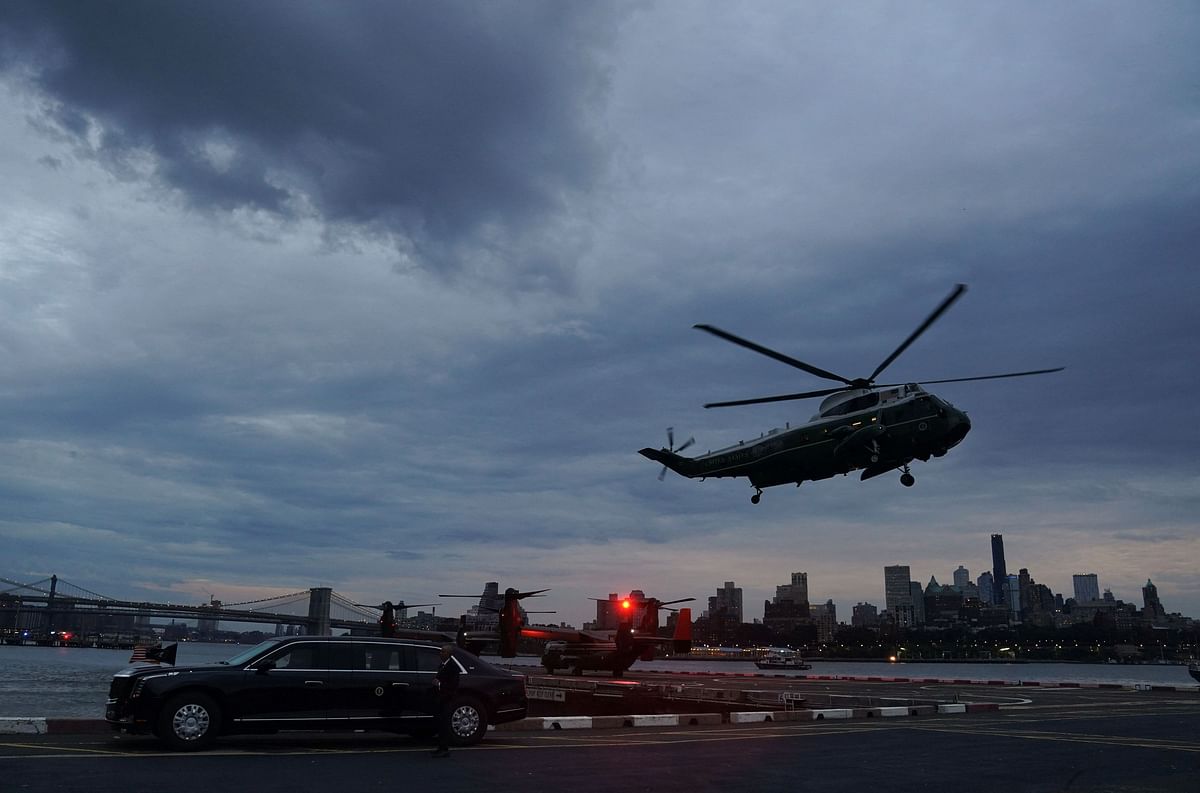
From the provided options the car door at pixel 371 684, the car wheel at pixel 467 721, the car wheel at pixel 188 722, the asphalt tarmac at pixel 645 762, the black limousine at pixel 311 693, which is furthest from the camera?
the car wheel at pixel 467 721

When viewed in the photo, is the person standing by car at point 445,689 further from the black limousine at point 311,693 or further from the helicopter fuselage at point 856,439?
the helicopter fuselage at point 856,439

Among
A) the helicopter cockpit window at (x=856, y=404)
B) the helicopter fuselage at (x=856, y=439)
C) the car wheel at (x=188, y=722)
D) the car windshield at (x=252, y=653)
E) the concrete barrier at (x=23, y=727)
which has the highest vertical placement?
the helicopter cockpit window at (x=856, y=404)

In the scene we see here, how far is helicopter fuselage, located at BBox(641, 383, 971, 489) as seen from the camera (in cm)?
3097

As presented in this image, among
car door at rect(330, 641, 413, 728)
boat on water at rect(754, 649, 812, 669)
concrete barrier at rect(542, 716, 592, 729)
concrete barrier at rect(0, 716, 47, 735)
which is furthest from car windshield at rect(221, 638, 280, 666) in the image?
boat on water at rect(754, 649, 812, 669)

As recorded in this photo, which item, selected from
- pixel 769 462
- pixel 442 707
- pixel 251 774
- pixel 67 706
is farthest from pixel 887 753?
pixel 67 706

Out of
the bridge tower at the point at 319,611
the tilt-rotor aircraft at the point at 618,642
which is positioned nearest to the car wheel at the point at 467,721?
the tilt-rotor aircraft at the point at 618,642

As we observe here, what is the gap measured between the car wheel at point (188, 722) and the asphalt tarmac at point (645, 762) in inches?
12.2

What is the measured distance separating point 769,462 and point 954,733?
17775 mm

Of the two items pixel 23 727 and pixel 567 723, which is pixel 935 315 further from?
pixel 23 727

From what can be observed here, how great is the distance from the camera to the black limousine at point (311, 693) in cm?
1346

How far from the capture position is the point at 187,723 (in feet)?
44.3

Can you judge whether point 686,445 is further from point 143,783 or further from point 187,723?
point 143,783

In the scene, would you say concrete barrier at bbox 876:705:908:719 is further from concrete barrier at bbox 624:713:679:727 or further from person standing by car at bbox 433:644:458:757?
person standing by car at bbox 433:644:458:757

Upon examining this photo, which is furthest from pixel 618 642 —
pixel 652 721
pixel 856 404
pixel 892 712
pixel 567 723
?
pixel 567 723
